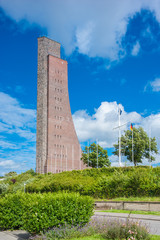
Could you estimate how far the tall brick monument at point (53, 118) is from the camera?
254 feet

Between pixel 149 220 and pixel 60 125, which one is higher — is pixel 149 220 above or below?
below

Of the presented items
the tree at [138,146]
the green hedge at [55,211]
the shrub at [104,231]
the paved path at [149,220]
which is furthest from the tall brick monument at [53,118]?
the shrub at [104,231]

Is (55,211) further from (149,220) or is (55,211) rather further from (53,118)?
(53,118)

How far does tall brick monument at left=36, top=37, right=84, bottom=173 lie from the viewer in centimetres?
7731

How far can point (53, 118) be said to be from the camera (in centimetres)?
7975

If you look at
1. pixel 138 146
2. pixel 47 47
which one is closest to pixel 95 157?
pixel 138 146

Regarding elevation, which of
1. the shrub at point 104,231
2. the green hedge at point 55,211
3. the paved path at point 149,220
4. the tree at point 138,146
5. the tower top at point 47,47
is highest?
the tower top at point 47,47

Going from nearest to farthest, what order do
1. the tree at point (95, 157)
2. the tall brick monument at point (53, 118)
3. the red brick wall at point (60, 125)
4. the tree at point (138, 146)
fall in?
the tree at point (138, 146), the tree at point (95, 157), the tall brick monument at point (53, 118), the red brick wall at point (60, 125)

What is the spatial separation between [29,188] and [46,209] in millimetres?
30132

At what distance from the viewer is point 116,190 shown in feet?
76.3

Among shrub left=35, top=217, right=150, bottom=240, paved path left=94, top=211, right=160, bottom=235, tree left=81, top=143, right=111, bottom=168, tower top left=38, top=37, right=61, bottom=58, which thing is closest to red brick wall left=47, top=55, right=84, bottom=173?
tower top left=38, top=37, right=61, bottom=58

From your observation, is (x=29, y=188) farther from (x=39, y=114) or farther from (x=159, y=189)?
(x=39, y=114)

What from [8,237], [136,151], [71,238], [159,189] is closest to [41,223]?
[71,238]

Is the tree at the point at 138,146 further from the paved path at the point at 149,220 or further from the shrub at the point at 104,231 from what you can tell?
the shrub at the point at 104,231
